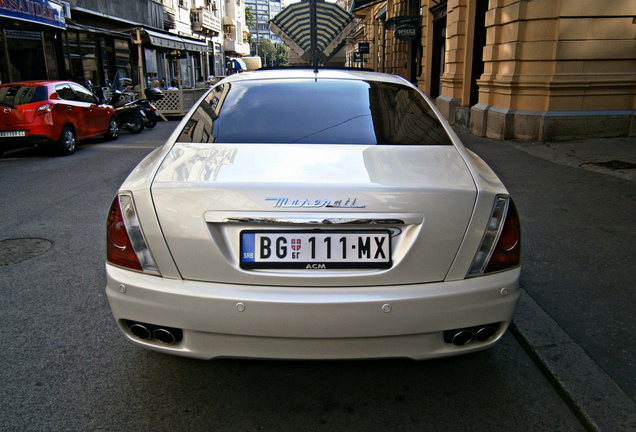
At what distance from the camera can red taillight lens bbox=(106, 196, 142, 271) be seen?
2.40 meters

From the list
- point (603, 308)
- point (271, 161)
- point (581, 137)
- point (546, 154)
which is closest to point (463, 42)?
point (581, 137)

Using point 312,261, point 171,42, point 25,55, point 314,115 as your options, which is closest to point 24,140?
point 314,115

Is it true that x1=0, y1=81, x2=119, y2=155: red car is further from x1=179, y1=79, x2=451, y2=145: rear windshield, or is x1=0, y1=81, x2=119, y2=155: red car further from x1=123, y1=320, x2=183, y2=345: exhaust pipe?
x1=123, y1=320, x2=183, y2=345: exhaust pipe

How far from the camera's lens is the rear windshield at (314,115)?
9.77 feet

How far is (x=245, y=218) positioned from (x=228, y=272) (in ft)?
0.80

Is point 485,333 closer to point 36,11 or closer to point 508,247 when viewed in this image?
point 508,247

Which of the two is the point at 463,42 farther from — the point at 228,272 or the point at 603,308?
the point at 228,272

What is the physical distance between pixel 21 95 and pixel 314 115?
9713 millimetres

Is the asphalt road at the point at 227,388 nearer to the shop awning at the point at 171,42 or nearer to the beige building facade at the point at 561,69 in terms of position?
the beige building facade at the point at 561,69

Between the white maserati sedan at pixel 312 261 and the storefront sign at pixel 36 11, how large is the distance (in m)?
15.5

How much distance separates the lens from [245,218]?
223 centimetres

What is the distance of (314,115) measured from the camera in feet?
10.4

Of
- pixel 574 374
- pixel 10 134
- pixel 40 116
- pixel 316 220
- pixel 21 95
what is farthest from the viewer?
pixel 21 95

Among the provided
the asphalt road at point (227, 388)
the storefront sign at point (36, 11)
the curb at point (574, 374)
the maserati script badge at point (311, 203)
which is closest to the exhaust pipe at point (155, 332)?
the asphalt road at point (227, 388)
